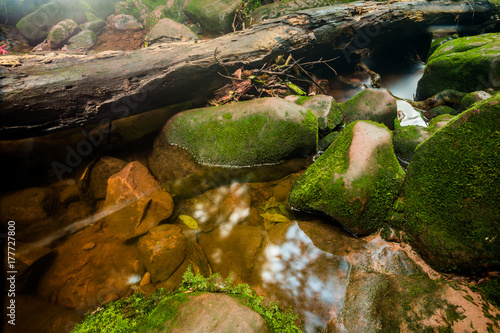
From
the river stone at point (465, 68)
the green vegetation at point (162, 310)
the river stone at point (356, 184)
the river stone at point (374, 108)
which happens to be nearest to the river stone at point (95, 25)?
the river stone at point (374, 108)

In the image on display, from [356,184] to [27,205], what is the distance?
5.15 meters

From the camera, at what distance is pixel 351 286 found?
2.14 metres

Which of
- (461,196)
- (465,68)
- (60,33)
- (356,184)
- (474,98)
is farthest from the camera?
(60,33)

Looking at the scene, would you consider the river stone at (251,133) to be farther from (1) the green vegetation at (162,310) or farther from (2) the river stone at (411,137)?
(1) the green vegetation at (162,310)

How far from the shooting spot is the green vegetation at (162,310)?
1.85 m

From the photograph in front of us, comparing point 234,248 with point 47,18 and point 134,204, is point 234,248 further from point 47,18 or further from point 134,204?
point 47,18

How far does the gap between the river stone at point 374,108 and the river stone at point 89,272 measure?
14.3 feet

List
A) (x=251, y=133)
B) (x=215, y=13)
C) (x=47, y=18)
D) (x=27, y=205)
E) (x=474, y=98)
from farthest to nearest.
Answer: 1. (x=47, y=18)
2. (x=215, y=13)
3. (x=474, y=98)
4. (x=251, y=133)
5. (x=27, y=205)

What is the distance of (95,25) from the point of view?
31.0ft

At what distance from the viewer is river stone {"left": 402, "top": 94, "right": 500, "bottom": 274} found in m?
1.89

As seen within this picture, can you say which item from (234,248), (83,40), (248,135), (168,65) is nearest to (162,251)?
(234,248)

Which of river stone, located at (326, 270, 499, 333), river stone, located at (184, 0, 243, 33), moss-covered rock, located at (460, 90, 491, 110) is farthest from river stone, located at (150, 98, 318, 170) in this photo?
river stone, located at (184, 0, 243, 33)

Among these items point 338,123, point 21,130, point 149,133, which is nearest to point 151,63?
point 149,133

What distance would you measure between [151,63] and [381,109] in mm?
4617
